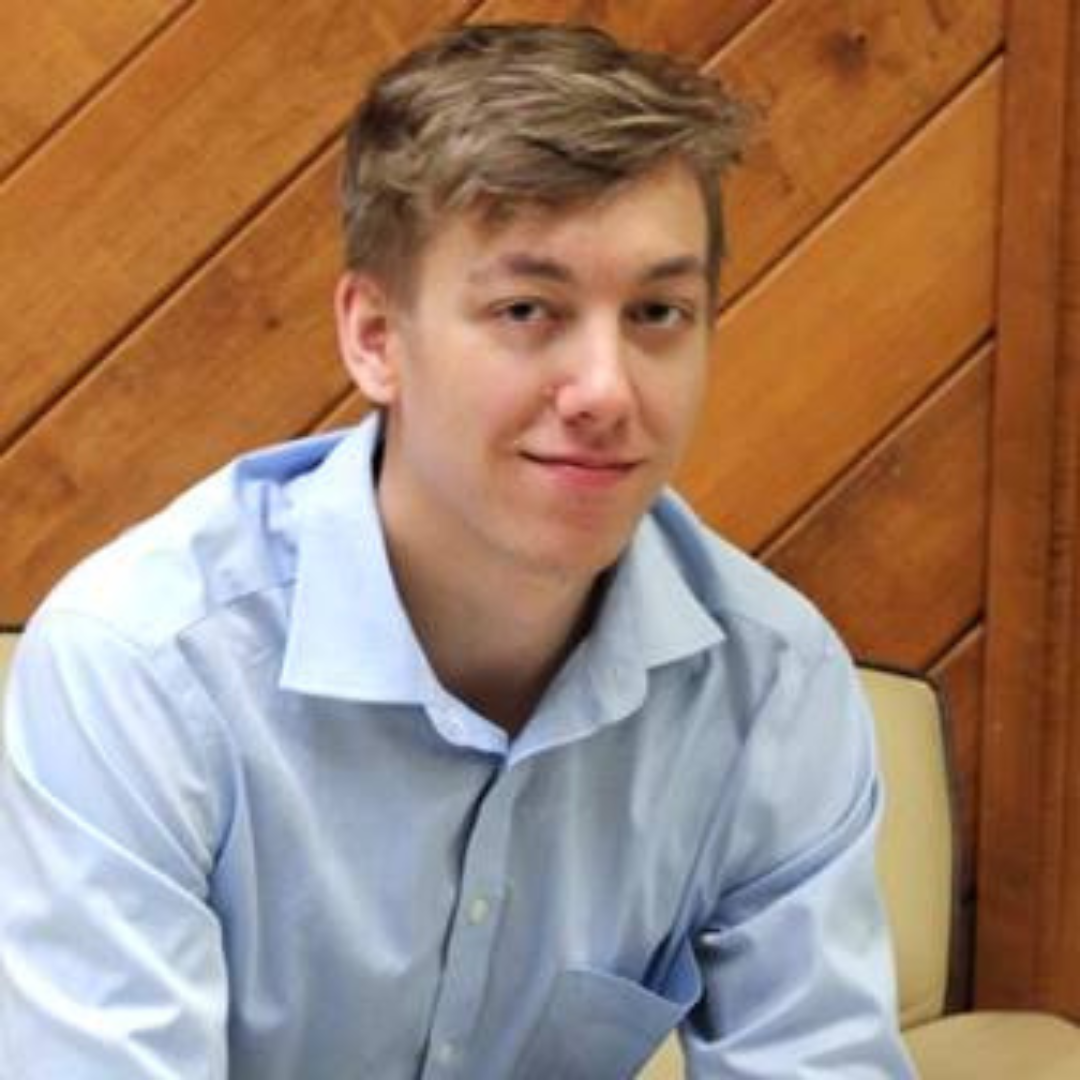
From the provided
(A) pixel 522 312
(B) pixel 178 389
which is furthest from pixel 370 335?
(B) pixel 178 389

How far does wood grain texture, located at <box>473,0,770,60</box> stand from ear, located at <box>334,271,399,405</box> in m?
0.60

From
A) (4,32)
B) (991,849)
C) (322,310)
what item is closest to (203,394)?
(322,310)

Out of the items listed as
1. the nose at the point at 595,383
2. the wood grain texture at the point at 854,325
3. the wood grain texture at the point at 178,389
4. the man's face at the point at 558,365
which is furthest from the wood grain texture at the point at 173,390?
the nose at the point at 595,383

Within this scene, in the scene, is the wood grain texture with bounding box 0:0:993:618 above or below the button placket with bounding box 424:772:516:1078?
above

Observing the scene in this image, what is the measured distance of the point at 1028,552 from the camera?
1.82m

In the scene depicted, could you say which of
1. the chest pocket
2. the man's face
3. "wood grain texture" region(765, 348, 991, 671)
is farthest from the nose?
"wood grain texture" region(765, 348, 991, 671)

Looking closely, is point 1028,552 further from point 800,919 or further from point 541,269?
point 541,269

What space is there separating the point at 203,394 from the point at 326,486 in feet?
1.80

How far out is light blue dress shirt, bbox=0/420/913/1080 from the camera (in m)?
1.12

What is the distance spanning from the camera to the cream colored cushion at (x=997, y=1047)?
61.1 inches

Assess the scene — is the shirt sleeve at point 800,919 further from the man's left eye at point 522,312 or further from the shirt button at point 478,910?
the man's left eye at point 522,312

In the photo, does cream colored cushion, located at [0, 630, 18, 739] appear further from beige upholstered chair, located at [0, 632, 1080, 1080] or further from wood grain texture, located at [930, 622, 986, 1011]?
wood grain texture, located at [930, 622, 986, 1011]

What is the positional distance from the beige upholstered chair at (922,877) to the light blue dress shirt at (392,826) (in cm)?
35

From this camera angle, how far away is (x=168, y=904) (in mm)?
1119
